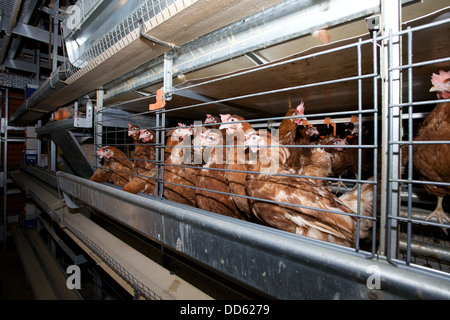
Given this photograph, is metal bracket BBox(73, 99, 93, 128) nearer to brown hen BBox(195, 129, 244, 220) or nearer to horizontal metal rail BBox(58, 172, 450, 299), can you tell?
brown hen BBox(195, 129, 244, 220)

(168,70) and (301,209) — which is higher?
(168,70)

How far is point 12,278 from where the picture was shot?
10.1 ft

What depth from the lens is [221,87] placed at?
4.17 ft

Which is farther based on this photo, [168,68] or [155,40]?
[168,68]

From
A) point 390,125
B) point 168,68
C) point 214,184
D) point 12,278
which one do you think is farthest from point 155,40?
point 12,278

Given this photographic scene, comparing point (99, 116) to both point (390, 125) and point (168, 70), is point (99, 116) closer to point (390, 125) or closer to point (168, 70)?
point (168, 70)

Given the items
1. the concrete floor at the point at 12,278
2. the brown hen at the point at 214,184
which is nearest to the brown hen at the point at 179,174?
the brown hen at the point at 214,184

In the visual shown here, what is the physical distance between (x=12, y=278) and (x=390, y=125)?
16.4 ft

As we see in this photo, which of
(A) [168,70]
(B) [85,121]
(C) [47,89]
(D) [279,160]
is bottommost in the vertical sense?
(D) [279,160]
